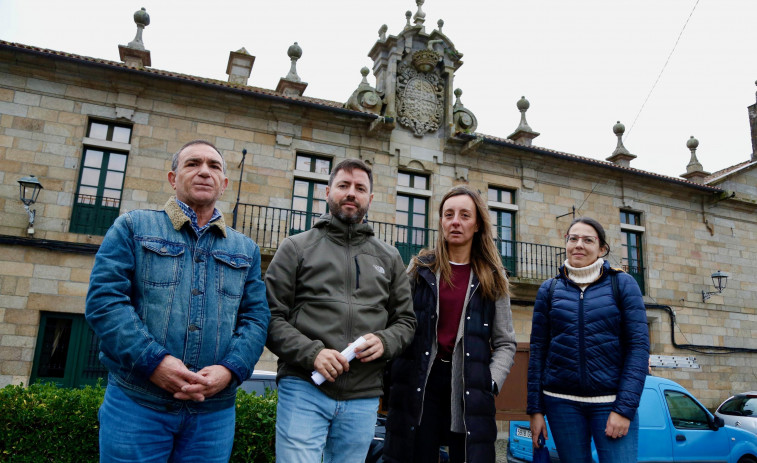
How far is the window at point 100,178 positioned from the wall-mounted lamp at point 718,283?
52.1ft

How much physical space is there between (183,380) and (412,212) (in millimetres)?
10529

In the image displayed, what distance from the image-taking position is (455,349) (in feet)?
8.72

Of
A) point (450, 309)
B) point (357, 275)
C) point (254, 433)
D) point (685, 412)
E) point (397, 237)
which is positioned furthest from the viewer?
point (397, 237)

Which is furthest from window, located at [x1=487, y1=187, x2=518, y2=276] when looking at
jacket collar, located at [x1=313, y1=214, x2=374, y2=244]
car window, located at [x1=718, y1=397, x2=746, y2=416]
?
jacket collar, located at [x1=313, y1=214, x2=374, y2=244]

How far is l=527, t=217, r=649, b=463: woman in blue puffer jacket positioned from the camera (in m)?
2.75

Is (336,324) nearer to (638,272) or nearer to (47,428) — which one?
(47,428)

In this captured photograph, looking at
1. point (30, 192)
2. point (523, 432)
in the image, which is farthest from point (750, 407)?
point (30, 192)

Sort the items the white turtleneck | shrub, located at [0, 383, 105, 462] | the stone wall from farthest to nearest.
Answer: the stone wall
shrub, located at [0, 383, 105, 462]
the white turtleneck

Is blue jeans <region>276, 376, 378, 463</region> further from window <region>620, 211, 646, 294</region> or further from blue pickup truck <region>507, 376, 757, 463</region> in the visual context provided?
window <region>620, 211, 646, 294</region>

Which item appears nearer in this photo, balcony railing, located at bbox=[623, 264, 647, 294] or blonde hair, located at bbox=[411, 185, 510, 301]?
blonde hair, located at bbox=[411, 185, 510, 301]

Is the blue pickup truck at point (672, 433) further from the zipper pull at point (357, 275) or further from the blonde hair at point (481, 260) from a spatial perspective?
the zipper pull at point (357, 275)

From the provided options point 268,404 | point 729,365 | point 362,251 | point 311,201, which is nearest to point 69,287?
point 311,201

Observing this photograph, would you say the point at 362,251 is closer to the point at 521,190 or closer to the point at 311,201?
the point at 311,201

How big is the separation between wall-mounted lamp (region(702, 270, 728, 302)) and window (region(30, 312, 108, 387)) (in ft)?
52.2
